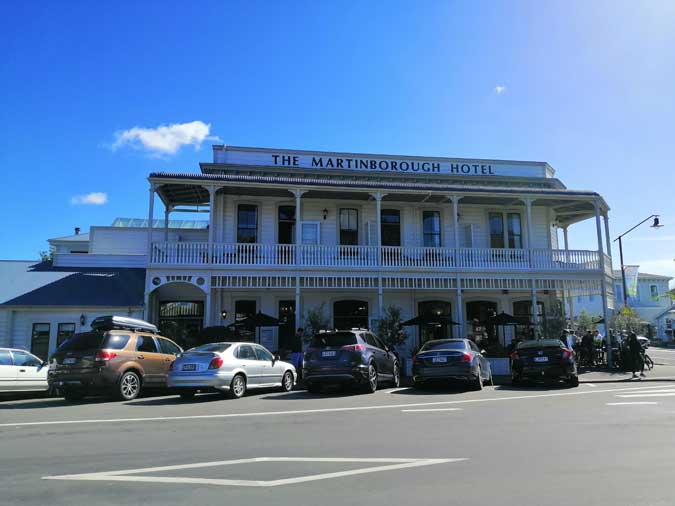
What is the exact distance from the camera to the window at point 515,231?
76.7ft

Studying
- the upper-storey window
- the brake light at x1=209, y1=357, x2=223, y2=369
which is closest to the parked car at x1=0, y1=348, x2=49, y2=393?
the brake light at x1=209, y1=357, x2=223, y2=369

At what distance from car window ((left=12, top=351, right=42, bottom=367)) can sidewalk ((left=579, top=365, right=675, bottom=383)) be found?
1586 centimetres

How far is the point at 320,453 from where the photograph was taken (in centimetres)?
631

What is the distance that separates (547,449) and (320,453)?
2869mm

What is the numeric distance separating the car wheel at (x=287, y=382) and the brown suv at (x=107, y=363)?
10.3ft

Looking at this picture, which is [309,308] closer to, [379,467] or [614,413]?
[614,413]

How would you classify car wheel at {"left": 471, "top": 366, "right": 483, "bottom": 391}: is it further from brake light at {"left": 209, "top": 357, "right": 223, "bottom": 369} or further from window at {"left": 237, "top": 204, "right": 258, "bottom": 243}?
window at {"left": 237, "top": 204, "right": 258, "bottom": 243}

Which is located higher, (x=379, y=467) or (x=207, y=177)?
(x=207, y=177)

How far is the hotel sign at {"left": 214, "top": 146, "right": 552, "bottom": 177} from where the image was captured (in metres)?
22.5

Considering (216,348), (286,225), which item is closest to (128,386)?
(216,348)

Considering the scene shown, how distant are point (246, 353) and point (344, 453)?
7.15 m

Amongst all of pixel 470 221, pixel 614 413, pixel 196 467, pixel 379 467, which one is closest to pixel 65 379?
pixel 196 467

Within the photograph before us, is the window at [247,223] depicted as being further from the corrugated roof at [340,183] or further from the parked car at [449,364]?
the parked car at [449,364]

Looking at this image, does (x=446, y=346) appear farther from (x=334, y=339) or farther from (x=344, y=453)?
(x=344, y=453)
